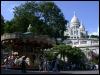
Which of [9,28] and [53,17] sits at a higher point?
[53,17]

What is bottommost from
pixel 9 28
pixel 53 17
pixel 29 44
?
pixel 29 44

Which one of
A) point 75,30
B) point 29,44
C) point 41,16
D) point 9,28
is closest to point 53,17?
point 41,16

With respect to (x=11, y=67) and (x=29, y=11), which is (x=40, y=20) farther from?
(x=11, y=67)

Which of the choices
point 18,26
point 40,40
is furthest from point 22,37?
point 18,26

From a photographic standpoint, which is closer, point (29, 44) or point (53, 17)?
point (29, 44)

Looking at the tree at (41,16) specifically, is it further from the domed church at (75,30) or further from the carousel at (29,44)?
the domed church at (75,30)

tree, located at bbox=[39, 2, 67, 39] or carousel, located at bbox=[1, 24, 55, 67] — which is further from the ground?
tree, located at bbox=[39, 2, 67, 39]

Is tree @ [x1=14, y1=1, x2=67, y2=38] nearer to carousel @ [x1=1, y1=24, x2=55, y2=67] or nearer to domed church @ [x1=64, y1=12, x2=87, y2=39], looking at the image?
carousel @ [x1=1, y1=24, x2=55, y2=67]

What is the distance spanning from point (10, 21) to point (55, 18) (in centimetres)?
908

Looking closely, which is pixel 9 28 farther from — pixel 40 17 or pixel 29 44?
pixel 29 44

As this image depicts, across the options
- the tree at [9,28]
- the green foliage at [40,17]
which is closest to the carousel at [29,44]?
the tree at [9,28]

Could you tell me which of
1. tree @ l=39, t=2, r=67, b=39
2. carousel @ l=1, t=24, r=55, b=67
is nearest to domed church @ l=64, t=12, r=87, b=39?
tree @ l=39, t=2, r=67, b=39

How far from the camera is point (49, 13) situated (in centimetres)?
7131

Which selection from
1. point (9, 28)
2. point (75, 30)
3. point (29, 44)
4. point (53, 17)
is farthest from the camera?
point (75, 30)
